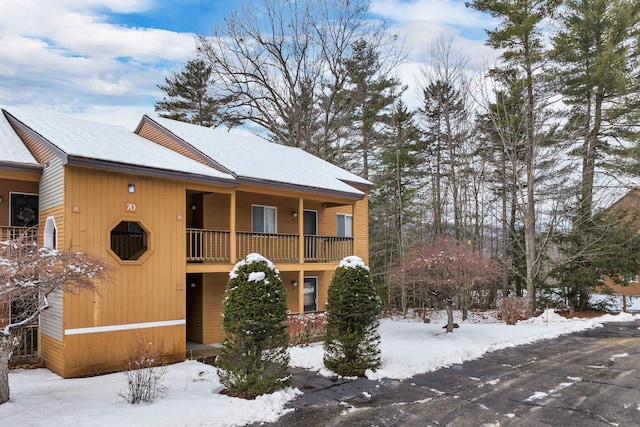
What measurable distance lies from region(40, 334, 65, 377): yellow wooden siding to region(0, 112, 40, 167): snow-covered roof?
4.02m

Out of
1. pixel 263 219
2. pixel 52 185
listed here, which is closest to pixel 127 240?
pixel 52 185

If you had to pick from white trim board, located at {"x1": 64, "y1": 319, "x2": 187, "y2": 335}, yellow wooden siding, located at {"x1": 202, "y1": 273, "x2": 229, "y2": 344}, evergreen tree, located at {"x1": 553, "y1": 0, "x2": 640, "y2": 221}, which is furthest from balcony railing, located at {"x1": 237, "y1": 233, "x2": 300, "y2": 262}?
evergreen tree, located at {"x1": 553, "y1": 0, "x2": 640, "y2": 221}

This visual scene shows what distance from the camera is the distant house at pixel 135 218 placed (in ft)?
30.8

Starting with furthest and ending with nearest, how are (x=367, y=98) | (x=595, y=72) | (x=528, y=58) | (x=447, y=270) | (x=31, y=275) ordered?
(x=367, y=98) < (x=528, y=58) < (x=595, y=72) < (x=447, y=270) < (x=31, y=275)

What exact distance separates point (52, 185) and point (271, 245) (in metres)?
6.26

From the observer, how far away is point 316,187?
1404cm

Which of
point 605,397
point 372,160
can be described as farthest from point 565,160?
point 605,397

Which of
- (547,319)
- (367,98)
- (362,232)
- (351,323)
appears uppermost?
(367,98)

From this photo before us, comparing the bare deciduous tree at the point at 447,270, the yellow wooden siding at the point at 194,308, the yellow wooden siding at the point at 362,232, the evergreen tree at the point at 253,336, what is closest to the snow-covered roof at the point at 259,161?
the yellow wooden siding at the point at 362,232

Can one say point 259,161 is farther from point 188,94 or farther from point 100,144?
point 188,94

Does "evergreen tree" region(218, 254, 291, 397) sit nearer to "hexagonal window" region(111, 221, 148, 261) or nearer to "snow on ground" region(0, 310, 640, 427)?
"snow on ground" region(0, 310, 640, 427)

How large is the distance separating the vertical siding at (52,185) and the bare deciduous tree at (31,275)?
2.41m

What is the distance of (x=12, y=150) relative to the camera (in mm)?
10656

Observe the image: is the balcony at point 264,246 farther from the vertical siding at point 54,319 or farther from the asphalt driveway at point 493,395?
the asphalt driveway at point 493,395
